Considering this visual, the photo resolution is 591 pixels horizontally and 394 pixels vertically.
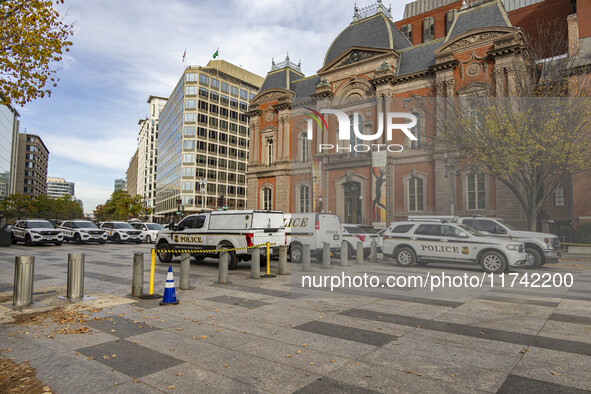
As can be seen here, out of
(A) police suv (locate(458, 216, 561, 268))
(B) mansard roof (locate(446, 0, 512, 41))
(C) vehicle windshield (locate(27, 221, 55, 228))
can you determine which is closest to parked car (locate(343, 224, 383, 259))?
(A) police suv (locate(458, 216, 561, 268))

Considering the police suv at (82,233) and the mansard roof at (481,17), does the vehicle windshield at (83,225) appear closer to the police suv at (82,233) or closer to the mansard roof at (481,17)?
the police suv at (82,233)

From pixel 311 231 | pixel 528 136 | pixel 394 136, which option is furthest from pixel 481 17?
pixel 311 231

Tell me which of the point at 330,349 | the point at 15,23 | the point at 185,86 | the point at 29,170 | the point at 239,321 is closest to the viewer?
the point at 330,349

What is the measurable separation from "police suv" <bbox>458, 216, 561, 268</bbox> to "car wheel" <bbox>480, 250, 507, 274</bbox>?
72 centimetres

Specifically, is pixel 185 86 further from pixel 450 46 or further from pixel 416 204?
pixel 416 204

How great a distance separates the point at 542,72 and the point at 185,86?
71666 mm

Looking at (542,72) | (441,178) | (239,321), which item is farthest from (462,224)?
(239,321)

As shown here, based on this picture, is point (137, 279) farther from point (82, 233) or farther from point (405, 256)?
point (82, 233)

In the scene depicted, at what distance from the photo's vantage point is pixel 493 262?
45.0ft

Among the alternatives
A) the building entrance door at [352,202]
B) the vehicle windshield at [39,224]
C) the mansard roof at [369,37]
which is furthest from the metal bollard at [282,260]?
the mansard roof at [369,37]

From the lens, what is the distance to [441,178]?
14281 mm

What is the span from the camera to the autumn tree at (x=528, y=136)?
1235 centimetres

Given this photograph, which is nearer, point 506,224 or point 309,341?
point 309,341

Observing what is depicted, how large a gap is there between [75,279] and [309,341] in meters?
6.13
